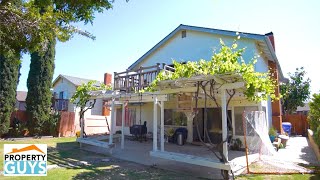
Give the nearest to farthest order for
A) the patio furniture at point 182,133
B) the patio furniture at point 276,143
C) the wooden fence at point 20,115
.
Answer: the patio furniture at point 276,143 → the patio furniture at point 182,133 → the wooden fence at point 20,115

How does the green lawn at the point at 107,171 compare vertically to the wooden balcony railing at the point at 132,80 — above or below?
below

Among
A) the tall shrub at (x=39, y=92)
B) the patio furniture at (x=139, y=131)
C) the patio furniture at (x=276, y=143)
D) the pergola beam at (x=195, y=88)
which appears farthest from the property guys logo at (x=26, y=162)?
the tall shrub at (x=39, y=92)

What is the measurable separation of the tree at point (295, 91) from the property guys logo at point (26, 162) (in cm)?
2767

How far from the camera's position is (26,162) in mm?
7043

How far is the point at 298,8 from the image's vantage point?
10.0m

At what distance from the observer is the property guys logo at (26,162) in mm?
7082

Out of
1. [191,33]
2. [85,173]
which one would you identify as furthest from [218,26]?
[85,173]

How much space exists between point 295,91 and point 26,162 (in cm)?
3016

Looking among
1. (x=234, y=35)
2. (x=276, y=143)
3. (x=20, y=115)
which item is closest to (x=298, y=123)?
(x=276, y=143)

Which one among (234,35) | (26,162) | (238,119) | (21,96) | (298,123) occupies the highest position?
(234,35)

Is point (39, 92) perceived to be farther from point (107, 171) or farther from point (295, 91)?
point (295, 91)

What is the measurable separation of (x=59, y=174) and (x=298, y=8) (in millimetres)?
11343

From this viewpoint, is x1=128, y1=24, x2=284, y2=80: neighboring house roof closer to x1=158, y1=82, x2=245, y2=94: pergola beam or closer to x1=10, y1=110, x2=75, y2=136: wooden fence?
x1=158, y1=82, x2=245, y2=94: pergola beam

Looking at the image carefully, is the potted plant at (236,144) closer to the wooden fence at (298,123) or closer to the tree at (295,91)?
the wooden fence at (298,123)
